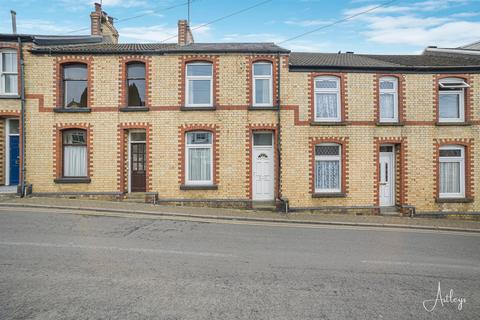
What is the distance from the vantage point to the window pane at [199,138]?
588 inches

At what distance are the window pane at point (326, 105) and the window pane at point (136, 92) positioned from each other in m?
7.91

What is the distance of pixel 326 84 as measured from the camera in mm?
15188

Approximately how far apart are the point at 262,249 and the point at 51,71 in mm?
12463

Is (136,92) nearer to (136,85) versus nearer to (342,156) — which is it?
(136,85)

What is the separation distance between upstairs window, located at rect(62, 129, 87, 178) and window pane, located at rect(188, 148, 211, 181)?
4688mm

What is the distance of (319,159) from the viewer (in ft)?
49.4

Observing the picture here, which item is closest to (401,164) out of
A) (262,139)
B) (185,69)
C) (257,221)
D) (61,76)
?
(262,139)

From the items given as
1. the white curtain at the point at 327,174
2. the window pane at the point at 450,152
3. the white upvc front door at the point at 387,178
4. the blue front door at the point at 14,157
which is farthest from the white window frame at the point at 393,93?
the blue front door at the point at 14,157

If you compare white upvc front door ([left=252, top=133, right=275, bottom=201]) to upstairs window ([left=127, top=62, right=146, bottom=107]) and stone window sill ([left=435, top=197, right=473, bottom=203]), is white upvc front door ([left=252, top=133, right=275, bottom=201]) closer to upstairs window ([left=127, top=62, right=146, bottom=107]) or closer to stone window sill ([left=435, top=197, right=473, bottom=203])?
upstairs window ([left=127, top=62, right=146, bottom=107])

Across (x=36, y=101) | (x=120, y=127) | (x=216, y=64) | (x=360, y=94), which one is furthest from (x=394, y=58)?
(x=36, y=101)

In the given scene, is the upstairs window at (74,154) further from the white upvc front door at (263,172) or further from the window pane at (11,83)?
the white upvc front door at (263,172)

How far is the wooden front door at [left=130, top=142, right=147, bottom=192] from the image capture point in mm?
15281

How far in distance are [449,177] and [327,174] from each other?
225 inches

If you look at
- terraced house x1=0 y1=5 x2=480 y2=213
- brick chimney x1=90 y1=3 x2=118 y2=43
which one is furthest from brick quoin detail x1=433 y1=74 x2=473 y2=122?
brick chimney x1=90 y1=3 x2=118 y2=43
